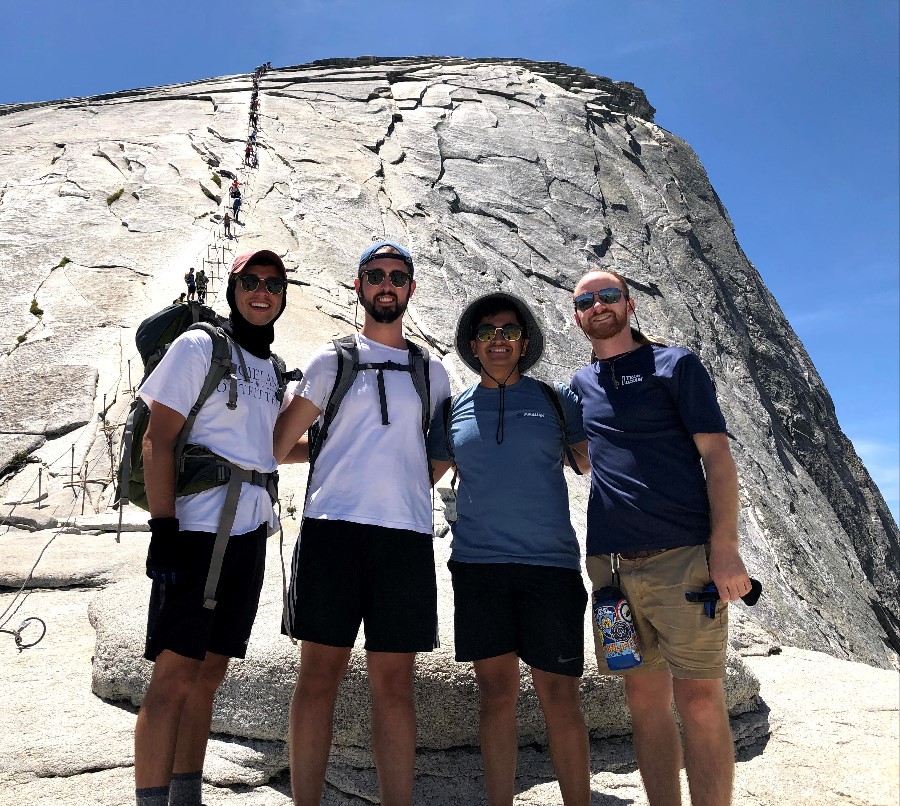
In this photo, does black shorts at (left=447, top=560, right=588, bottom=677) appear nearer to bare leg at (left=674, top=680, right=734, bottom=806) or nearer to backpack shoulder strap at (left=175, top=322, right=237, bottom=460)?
bare leg at (left=674, top=680, right=734, bottom=806)

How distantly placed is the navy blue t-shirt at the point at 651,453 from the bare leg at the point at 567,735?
0.71 meters

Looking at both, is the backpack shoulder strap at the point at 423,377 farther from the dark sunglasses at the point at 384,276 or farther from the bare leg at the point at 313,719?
the bare leg at the point at 313,719

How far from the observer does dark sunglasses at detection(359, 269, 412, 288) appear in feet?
14.5

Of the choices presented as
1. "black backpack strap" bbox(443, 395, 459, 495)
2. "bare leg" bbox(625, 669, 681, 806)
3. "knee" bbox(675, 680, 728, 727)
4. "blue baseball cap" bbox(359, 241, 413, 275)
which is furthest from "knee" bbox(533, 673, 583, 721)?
"blue baseball cap" bbox(359, 241, 413, 275)

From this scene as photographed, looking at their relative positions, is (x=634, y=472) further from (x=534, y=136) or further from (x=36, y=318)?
(x=534, y=136)

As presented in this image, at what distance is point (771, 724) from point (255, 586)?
4186 millimetres

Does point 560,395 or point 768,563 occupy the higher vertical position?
point 560,395

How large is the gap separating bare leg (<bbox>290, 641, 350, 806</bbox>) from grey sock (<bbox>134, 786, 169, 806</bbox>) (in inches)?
23.1

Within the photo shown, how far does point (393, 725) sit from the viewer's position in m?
3.78

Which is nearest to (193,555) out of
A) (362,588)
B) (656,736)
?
(362,588)

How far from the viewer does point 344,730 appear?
4922 millimetres

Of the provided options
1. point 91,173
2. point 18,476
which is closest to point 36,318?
point 18,476

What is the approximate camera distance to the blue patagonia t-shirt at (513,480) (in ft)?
13.4

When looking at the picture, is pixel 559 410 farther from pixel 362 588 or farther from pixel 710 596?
pixel 362 588
